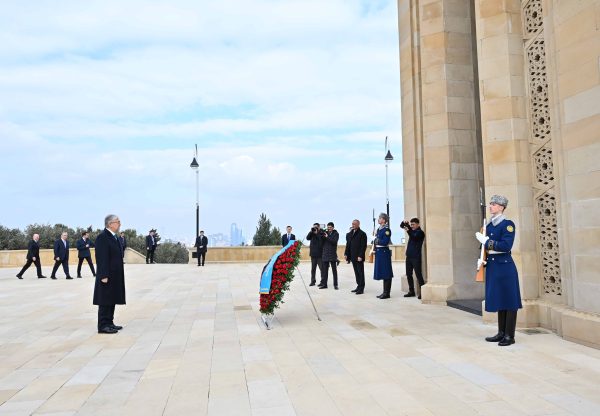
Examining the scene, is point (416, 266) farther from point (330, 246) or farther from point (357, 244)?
point (330, 246)

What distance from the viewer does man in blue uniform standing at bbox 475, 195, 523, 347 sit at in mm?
6426

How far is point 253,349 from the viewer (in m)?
6.32

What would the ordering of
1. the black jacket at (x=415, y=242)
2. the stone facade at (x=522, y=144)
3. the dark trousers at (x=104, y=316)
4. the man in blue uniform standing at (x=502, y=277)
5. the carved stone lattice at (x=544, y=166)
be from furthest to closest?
the black jacket at (x=415, y=242)
the dark trousers at (x=104, y=316)
the carved stone lattice at (x=544, y=166)
the man in blue uniform standing at (x=502, y=277)
the stone facade at (x=522, y=144)

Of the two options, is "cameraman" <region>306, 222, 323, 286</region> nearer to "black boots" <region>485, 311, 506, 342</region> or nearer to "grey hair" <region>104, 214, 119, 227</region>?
"grey hair" <region>104, 214, 119, 227</region>

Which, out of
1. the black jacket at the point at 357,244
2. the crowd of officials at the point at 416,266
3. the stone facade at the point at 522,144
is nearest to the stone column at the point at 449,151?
the stone facade at the point at 522,144

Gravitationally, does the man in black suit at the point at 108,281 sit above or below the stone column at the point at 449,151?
below

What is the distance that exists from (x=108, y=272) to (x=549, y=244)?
24.0 ft

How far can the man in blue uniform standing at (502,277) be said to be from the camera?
643cm

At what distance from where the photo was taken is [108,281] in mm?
7832

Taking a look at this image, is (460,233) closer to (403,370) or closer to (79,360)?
(403,370)

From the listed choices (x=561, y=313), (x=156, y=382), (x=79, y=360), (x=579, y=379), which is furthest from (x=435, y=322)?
(x=79, y=360)

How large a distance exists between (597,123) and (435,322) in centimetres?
407

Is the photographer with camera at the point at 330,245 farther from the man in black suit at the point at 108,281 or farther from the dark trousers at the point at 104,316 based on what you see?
the dark trousers at the point at 104,316

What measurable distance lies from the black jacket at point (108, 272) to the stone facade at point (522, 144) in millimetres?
6544
